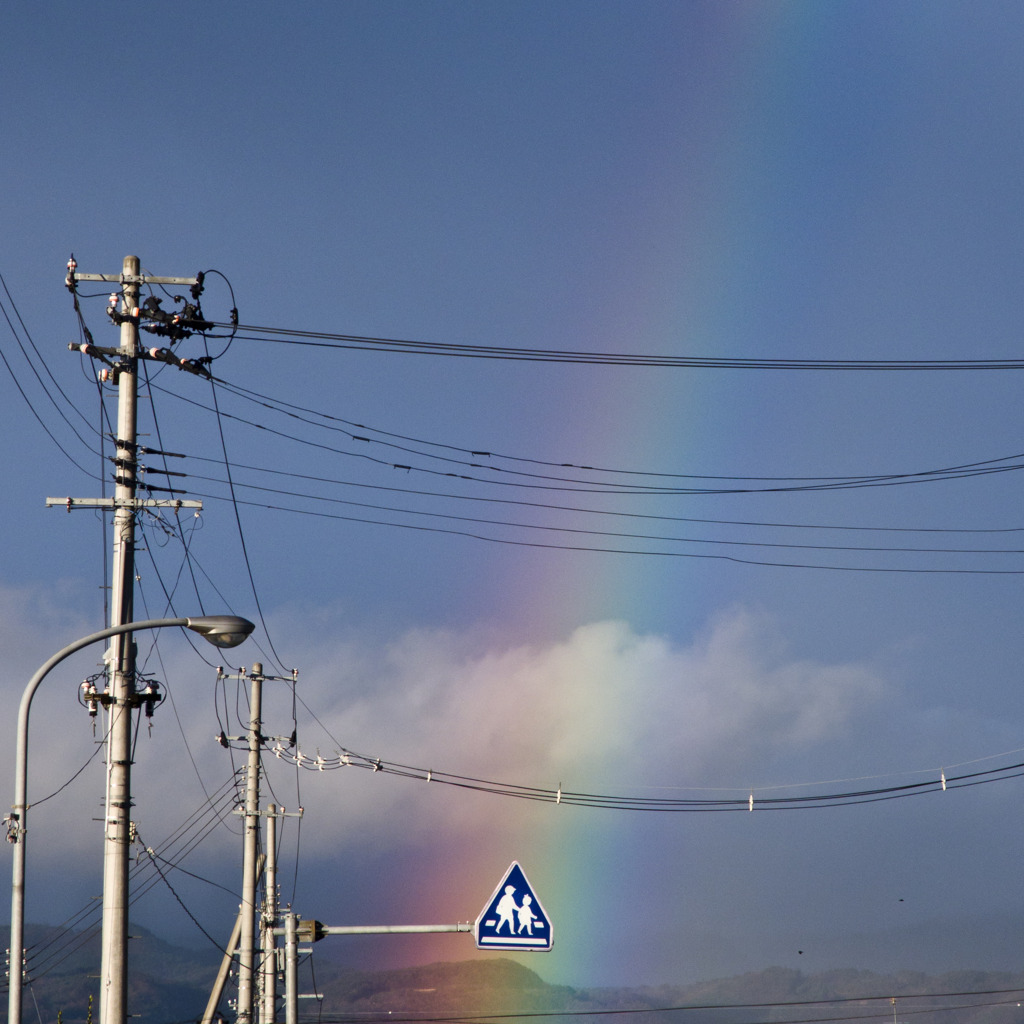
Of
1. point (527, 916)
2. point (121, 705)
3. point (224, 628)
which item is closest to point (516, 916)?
point (527, 916)

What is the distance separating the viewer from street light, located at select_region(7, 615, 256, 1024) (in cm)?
1608

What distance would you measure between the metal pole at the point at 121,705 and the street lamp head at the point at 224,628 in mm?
4366

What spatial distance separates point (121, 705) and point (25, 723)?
3.98 meters

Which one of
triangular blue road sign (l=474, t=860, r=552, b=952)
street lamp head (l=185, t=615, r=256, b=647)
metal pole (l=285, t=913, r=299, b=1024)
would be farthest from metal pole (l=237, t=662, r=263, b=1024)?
street lamp head (l=185, t=615, r=256, b=647)

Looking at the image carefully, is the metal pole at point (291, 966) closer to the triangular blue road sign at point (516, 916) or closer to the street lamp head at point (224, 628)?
the triangular blue road sign at point (516, 916)

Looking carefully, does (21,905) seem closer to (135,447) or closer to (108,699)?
(108,699)

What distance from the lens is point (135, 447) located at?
22.4 metres

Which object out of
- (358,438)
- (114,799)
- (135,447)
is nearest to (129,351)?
(135,447)

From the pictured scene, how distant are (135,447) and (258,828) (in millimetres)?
18237

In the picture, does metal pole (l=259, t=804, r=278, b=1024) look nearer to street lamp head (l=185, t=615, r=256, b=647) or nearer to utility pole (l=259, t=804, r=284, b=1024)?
utility pole (l=259, t=804, r=284, b=1024)

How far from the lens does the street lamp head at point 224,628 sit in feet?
52.8

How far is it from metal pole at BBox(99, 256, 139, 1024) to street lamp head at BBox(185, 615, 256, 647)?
437 centimetres

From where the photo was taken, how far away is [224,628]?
16094 millimetres

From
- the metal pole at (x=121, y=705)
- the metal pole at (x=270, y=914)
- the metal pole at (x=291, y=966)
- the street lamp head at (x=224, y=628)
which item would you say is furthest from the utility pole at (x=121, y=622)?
the metal pole at (x=270, y=914)
